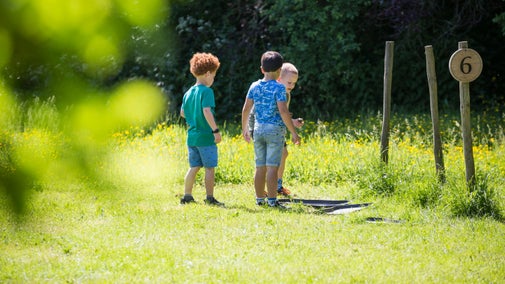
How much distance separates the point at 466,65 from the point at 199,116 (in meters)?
2.69

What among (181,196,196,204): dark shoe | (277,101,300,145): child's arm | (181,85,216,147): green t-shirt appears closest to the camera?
(277,101,300,145): child's arm

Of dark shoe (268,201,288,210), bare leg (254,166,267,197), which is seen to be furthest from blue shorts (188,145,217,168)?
dark shoe (268,201,288,210)

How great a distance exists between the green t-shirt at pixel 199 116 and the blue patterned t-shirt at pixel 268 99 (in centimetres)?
47

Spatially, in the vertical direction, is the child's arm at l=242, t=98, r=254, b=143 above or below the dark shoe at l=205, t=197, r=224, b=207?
above

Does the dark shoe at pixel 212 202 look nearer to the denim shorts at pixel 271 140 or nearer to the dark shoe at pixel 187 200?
the dark shoe at pixel 187 200

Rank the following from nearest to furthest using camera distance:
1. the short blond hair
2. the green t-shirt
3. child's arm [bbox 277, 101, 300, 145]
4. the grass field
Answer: the grass field, child's arm [bbox 277, 101, 300, 145], the green t-shirt, the short blond hair

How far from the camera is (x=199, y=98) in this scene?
7090 millimetres

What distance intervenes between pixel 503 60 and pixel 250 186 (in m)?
8.87

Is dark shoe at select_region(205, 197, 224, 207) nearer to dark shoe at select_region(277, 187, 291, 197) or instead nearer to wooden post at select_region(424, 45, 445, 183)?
dark shoe at select_region(277, 187, 291, 197)

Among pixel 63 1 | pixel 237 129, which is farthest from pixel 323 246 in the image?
pixel 237 129

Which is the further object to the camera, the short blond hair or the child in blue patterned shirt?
the short blond hair

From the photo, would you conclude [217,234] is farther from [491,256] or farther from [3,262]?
[491,256]

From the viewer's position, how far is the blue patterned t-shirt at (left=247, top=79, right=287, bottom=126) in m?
6.89

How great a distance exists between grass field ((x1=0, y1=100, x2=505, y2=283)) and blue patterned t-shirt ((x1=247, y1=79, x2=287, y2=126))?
931 millimetres
